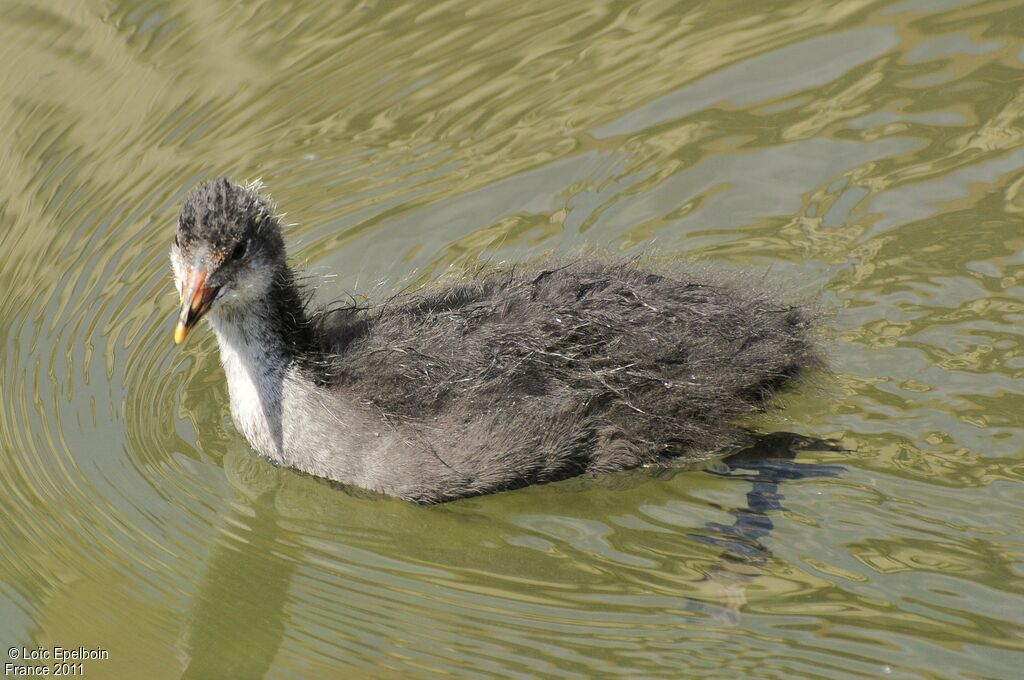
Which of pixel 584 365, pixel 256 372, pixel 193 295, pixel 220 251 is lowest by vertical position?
pixel 584 365

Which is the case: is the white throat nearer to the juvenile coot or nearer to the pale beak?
the juvenile coot

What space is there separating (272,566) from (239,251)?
1310mm

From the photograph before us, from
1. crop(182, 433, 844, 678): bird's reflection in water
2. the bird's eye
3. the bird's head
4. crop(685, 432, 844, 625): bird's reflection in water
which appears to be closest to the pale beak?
the bird's head

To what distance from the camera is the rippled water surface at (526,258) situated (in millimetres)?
5320

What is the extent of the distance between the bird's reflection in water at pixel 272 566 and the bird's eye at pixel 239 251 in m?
1.08

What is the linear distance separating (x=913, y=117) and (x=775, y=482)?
9.11ft

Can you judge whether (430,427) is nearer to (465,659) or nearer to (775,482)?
(465,659)

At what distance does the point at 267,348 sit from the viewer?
238 inches

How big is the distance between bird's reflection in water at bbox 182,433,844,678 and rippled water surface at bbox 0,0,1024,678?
0.05 feet

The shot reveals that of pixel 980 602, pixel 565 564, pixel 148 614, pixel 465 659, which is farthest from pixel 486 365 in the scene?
pixel 980 602

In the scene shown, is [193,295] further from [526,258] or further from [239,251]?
[526,258]

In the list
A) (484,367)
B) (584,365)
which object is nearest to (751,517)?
(584,365)

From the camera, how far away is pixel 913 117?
7.69m

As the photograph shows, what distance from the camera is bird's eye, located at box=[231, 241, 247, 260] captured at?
5.80 meters
